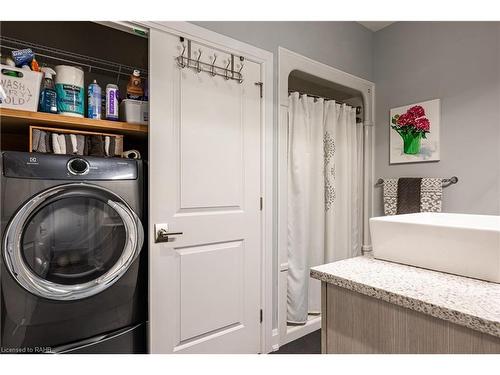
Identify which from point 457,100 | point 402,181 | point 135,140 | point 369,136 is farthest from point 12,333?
point 457,100

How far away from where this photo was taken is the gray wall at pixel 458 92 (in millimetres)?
2113

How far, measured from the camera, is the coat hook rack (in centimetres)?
170

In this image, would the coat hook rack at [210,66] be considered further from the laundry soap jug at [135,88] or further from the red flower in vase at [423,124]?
the red flower in vase at [423,124]

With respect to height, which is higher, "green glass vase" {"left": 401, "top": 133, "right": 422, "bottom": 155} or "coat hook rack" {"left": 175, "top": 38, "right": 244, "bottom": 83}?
"coat hook rack" {"left": 175, "top": 38, "right": 244, "bottom": 83}

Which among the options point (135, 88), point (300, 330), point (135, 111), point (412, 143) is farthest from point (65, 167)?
point (412, 143)

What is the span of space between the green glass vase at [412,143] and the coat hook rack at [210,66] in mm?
1603

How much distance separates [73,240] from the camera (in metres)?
1.36

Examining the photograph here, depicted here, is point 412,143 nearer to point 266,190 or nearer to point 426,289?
point 266,190

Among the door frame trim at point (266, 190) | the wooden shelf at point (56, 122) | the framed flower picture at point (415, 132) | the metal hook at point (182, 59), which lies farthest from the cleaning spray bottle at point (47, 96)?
the framed flower picture at point (415, 132)

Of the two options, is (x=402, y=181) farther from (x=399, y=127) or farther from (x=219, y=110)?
(x=219, y=110)

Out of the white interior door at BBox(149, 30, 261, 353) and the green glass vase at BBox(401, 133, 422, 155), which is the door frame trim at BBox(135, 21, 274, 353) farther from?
the green glass vase at BBox(401, 133, 422, 155)

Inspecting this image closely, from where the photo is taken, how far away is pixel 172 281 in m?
1.66

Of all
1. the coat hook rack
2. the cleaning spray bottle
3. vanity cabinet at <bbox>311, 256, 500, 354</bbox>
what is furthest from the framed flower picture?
the cleaning spray bottle

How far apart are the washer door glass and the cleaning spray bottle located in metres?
0.47
